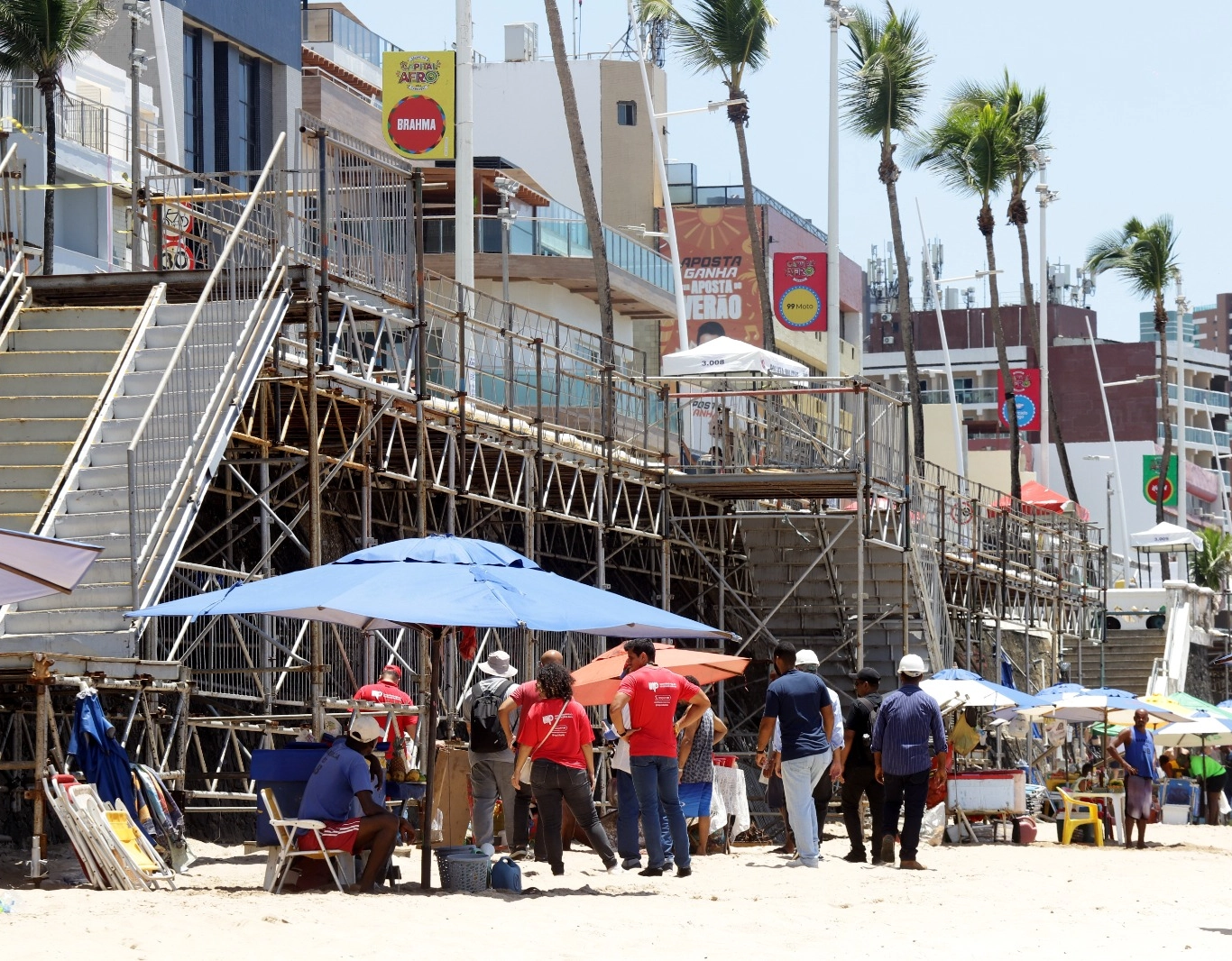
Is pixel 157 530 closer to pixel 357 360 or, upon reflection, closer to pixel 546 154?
pixel 357 360

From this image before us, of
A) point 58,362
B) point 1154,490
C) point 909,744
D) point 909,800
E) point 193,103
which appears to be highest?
point 193,103

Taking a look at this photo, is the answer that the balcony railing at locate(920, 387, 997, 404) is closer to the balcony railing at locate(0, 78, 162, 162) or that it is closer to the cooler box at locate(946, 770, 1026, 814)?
the balcony railing at locate(0, 78, 162, 162)

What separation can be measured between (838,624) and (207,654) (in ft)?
38.9

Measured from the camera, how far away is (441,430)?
18.6 m

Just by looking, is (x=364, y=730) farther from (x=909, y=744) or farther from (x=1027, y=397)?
(x=1027, y=397)

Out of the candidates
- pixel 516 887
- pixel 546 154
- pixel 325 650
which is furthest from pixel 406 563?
pixel 546 154

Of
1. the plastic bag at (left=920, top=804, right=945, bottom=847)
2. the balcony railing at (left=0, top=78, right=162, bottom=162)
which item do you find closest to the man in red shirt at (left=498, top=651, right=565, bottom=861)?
the plastic bag at (left=920, top=804, right=945, bottom=847)

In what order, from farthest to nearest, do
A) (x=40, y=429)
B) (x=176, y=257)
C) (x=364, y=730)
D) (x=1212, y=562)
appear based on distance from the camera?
(x=1212, y=562)
(x=176, y=257)
(x=40, y=429)
(x=364, y=730)

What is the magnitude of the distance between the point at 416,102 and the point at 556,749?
2624 centimetres

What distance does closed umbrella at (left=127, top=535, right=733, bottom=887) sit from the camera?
436 inches

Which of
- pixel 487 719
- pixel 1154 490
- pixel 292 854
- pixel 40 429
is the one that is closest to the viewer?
pixel 292 854

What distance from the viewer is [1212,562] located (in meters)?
73.0

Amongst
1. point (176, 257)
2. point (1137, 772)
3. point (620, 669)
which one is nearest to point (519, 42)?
point (176, 257)

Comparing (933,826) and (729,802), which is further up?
(729,802)
